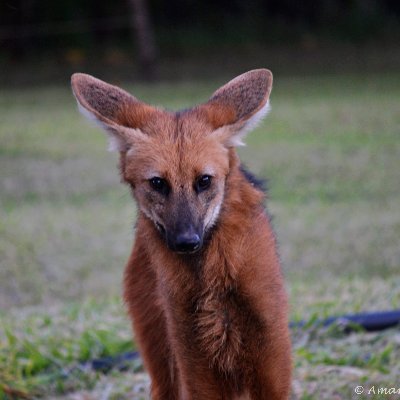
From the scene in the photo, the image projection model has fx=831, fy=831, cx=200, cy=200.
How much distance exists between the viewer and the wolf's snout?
280 centimetres

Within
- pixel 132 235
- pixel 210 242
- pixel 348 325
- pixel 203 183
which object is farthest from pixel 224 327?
pixel 132 235

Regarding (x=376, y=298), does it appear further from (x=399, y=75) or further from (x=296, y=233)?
(x=399, y=75)

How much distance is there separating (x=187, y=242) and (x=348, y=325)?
2.04m

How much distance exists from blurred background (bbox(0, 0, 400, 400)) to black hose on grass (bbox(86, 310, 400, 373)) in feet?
0.19

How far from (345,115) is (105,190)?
565 centimetres

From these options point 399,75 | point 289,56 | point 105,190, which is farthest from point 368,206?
point 289,56

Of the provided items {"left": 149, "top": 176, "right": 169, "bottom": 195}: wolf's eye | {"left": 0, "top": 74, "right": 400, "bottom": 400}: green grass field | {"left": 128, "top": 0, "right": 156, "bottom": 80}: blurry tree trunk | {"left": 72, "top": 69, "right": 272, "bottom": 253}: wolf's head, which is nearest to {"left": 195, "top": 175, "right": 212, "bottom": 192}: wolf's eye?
{"left": 72, "top": 69, "right": 272, "bottom": 253}: wolf's head

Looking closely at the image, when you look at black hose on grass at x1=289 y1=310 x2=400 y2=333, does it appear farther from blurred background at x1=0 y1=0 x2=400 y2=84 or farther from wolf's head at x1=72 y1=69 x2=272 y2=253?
blurred background at x1=0 y1=0 x2=400 y2=84

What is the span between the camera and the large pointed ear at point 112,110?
306 cm

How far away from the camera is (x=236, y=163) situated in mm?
3102

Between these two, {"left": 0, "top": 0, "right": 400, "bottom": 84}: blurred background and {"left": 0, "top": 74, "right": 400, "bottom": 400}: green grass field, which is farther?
{"left": 0, "top": 0, "right": 400, "bottom": 84}: blurred background
